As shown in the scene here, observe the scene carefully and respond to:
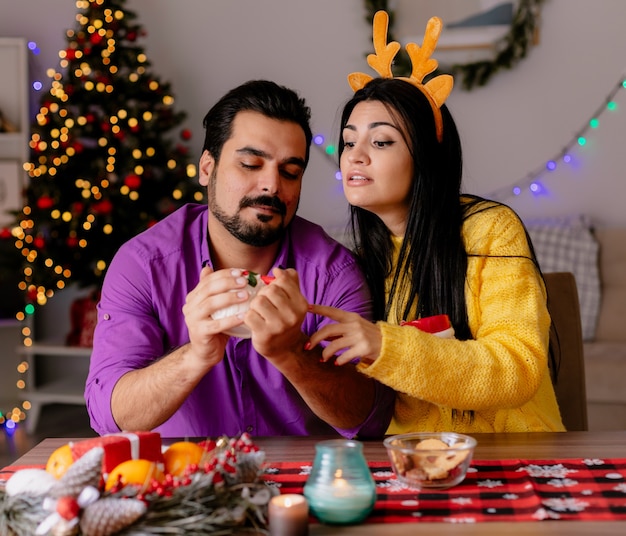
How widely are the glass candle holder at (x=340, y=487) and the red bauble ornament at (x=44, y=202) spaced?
3.39 metres

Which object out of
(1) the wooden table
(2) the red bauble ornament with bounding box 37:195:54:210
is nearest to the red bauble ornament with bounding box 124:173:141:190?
(2) the red bauble ornament with bounding box 37:195:54:210

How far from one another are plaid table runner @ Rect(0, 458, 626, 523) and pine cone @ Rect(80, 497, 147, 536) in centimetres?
30

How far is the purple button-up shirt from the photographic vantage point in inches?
65.6

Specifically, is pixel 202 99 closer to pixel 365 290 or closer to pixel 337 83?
pixel 337 83

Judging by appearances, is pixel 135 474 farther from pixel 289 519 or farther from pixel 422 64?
pixel 422 64

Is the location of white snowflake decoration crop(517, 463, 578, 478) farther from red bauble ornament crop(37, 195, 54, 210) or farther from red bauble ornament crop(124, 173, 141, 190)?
red bauble ornament crop(37, 195, 54, 210)

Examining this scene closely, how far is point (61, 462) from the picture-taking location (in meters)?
1.04

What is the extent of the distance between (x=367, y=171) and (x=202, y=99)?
3.28 metres

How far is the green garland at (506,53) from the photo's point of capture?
4387mm

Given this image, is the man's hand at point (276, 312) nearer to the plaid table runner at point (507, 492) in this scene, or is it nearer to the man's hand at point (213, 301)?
the man's hand at point (213, 301)

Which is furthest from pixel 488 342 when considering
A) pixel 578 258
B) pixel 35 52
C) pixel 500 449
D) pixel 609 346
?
pixel 35 52

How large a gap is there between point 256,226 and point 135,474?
89 centimetres

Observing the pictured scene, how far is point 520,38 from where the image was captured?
4.40 metres

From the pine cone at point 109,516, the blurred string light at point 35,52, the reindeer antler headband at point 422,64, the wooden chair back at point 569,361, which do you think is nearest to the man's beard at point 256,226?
the reindeer antler headband at point 422,64
